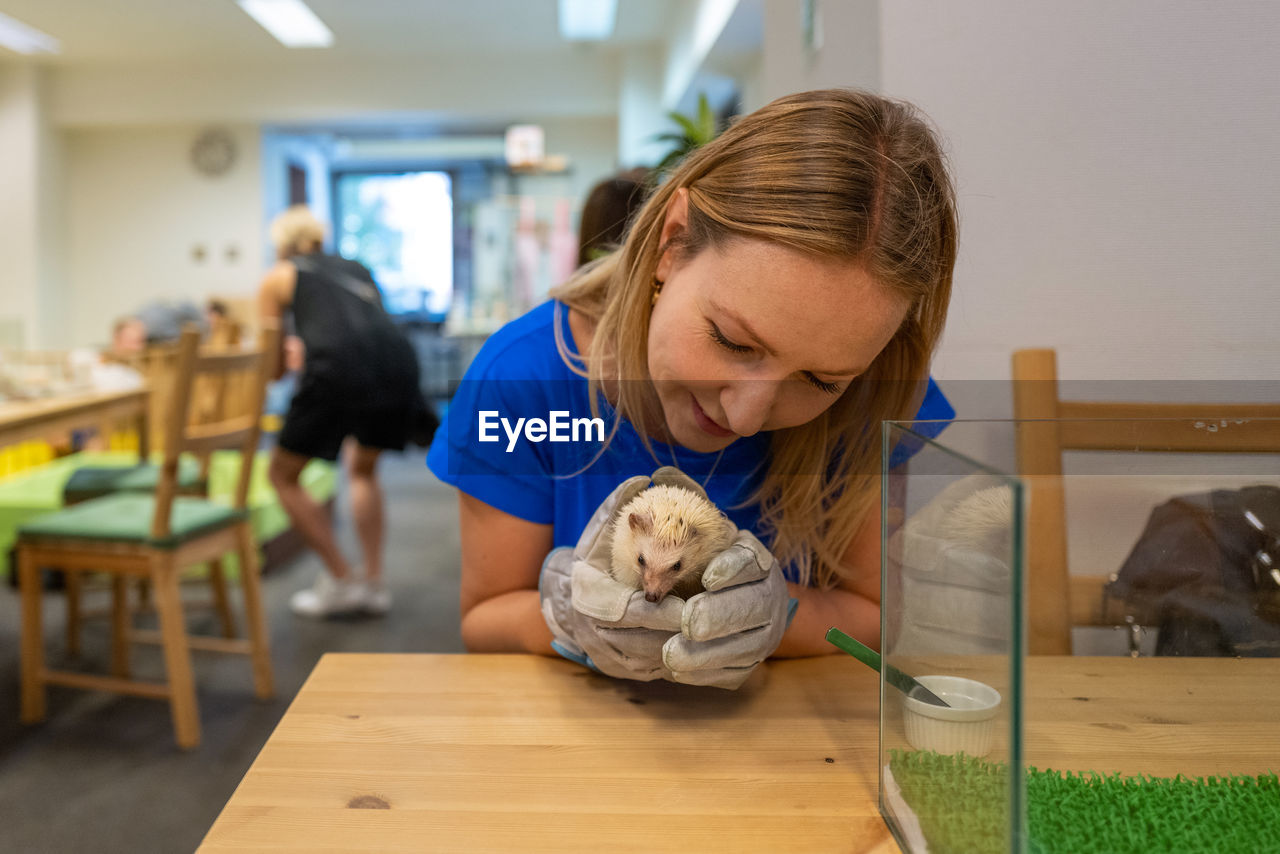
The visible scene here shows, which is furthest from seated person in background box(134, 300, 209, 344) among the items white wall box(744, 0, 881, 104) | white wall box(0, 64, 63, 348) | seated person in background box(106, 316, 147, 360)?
white wall box(744, 0, 881, 104)

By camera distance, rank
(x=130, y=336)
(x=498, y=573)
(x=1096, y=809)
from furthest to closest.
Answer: (x=130, y=336), (x=498, y=573), (x=1096, y=809)

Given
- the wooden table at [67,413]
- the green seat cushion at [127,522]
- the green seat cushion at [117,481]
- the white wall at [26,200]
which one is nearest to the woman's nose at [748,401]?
the green seat cushion at [127,522]

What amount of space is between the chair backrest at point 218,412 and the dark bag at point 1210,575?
5.83ft

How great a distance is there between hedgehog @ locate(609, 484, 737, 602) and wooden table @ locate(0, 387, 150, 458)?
6.46 feet

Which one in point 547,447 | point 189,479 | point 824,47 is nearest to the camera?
point 547,447

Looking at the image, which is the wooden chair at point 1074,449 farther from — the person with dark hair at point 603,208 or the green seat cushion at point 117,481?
the green seat cushion at point 117,481

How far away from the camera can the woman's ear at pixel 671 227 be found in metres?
0.66

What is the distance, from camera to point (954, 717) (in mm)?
413

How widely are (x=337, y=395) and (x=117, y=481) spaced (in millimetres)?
627

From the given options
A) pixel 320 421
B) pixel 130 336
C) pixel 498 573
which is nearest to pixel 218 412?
pixel 320 421

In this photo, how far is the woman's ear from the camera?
2.16ft

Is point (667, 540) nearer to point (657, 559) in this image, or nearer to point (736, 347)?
point (657, 559)

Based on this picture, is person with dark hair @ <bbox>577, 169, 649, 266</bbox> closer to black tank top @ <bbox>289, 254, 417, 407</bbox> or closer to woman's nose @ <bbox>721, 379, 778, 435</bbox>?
black tank top @ <bbox>289, 254, 417, 407</bbox>

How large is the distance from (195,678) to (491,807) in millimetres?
2088
